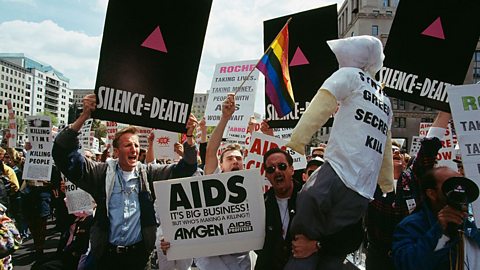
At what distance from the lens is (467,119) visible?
10.6 ft

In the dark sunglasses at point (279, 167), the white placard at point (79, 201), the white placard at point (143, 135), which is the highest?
the white placard at point (143, 135)

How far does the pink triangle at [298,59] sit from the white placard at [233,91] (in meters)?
1.60

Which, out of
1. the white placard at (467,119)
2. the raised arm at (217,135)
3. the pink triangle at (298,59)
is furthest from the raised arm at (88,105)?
the pink triangle at (298,59)

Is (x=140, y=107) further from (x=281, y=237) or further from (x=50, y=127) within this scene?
(x=50, y=127)

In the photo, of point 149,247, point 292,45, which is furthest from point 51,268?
point 292,45

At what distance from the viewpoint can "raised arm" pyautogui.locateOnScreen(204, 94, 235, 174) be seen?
3951 mm

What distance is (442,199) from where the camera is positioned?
2762mm

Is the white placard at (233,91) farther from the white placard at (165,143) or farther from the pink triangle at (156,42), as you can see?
the pink triangle at (156,42)

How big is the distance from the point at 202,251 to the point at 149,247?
62cm

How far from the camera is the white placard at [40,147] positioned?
8.03 metres

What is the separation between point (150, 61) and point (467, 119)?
2642 mm

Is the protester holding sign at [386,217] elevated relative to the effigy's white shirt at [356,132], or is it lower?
lower

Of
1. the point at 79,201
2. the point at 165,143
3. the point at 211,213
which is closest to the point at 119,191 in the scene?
the point at 211,213

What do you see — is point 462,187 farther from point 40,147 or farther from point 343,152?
point 40,147
